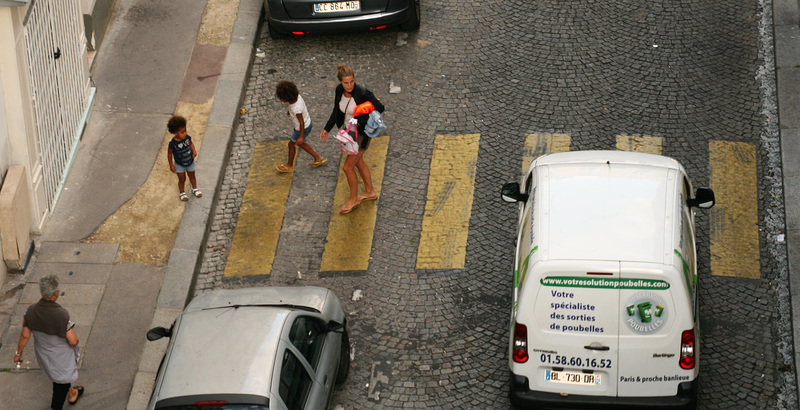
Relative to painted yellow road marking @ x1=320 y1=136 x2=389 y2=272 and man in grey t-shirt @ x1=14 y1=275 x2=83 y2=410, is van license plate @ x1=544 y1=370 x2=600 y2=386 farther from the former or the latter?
man in grey t-shirt @ x1=14 y1=275 x2=83 y2=410

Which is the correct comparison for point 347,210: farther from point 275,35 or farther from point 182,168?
point 275,35

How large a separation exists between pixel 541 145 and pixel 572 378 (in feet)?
14.1

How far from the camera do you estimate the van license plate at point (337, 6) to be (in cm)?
1358

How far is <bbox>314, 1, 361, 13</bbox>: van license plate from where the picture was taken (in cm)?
1358

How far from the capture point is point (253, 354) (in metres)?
8.05

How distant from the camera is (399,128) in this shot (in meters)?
12.6

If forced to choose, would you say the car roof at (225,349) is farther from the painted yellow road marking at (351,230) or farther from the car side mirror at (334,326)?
the painted yellow road marking at (351,230)

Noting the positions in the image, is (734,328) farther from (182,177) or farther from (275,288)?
(182,177)

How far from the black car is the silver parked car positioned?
542cm

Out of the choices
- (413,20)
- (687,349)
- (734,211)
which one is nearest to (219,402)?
(687,349)

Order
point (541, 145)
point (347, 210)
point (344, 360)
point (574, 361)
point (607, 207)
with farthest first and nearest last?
point (541, 145) < point (347, 210) < point (344, 360) < point (607, 207) < point (574, 361)

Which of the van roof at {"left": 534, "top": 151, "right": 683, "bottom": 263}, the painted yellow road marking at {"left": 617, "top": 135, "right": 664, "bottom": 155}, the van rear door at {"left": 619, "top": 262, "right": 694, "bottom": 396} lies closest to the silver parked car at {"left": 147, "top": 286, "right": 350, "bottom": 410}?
the van roof at {"left": 534, "top": 151, "right": 683, "bottom": 263}

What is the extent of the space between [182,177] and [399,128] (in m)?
2.79

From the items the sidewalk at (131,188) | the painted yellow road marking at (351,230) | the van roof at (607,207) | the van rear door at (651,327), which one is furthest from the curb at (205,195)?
the van rear door at (651,327)
